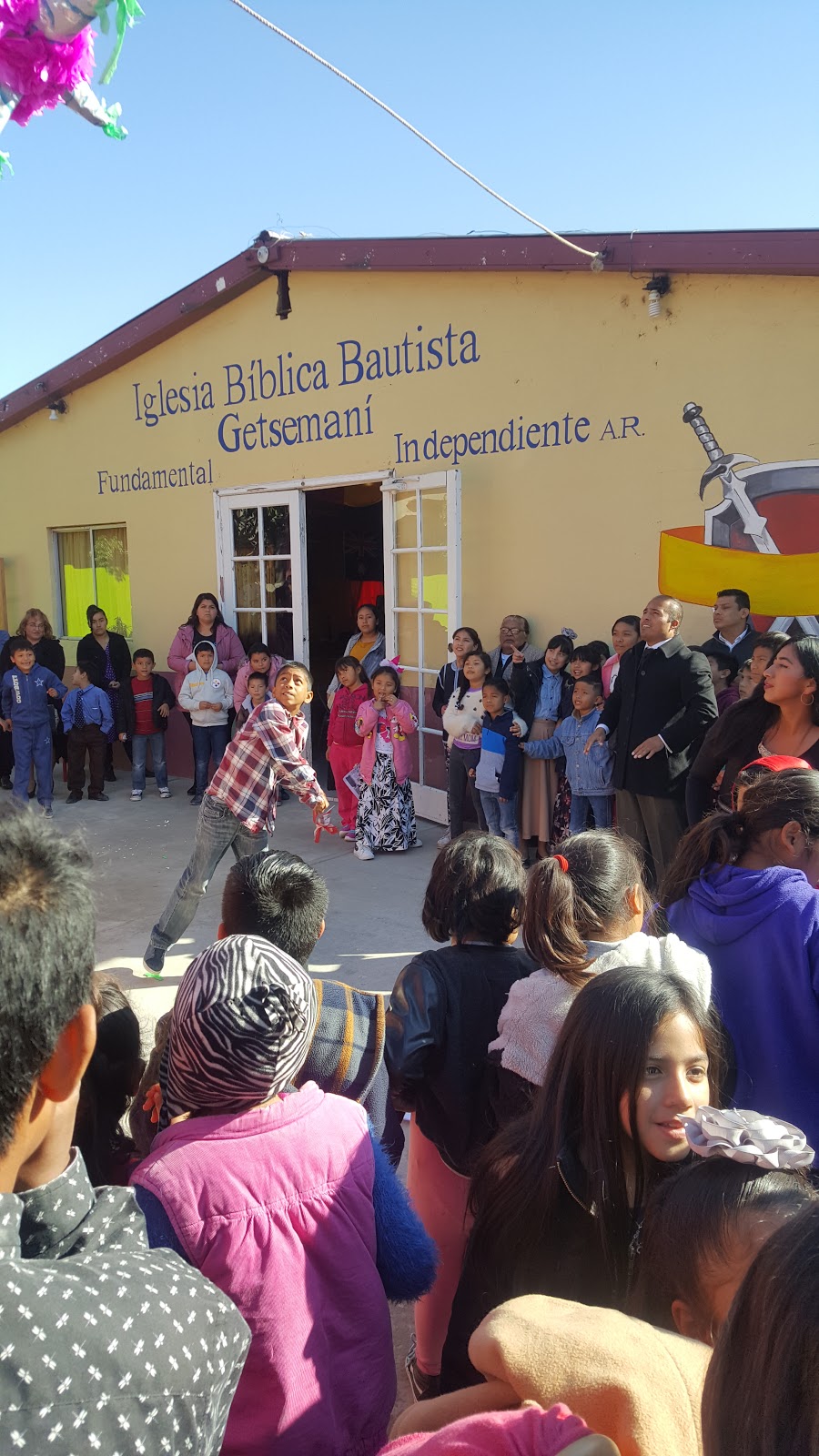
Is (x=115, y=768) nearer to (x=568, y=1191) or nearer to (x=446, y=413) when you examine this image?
(x=446, y=413)

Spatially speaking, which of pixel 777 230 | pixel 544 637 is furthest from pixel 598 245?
pixel 544 637

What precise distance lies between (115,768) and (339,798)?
353 centimetres

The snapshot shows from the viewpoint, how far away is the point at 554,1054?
1469 millimetres

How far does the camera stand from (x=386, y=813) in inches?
249

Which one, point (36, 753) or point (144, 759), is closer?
point (36, 753)

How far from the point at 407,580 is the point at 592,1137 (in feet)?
19.1

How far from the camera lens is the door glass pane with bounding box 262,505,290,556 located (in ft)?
26.1

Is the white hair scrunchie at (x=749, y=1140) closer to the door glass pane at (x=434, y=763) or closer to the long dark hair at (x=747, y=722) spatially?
the long dark hair at (x=747, y=722)

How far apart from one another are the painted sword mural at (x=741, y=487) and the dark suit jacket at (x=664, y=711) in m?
0.82

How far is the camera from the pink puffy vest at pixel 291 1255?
1271 mm

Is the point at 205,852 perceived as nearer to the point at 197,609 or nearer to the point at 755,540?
the point at 755,540

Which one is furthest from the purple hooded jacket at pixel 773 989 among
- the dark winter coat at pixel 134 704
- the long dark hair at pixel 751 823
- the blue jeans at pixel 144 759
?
the dark winter coat at pixel 134 704

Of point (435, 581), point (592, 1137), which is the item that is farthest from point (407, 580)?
point (592, 1137)

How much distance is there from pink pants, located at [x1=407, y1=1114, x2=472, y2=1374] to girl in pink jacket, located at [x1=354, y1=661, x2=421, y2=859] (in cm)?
428
